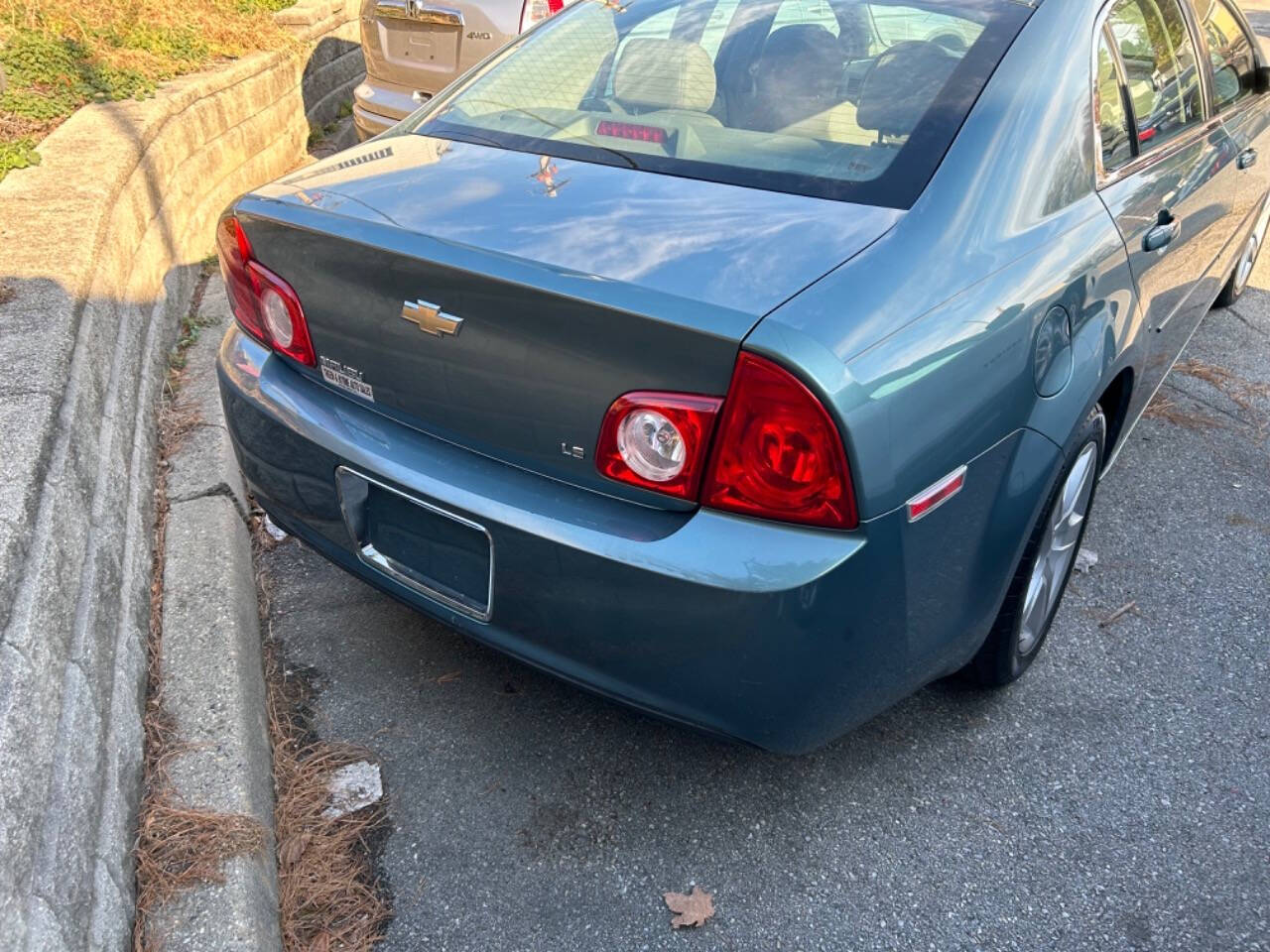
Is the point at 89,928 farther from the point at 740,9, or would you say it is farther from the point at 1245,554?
the point at 1245,554

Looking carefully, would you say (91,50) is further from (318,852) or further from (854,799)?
(854,799)

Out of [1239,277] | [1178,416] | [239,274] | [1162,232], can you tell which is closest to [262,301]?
[239,274]

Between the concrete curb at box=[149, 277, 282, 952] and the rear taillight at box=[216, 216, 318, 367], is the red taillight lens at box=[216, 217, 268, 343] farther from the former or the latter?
the concrete curb at box=[149, 277, 282, 952]

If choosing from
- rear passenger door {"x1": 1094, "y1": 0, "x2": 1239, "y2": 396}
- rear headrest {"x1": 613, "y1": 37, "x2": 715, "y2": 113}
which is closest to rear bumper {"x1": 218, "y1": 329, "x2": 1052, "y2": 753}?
rear passenger door {"x1": 1094, "y1": 0, "x2": 1239, "y2": 396}

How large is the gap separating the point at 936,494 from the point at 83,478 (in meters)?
1.96

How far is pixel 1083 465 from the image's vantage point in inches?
105

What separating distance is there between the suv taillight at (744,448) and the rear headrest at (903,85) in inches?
32.3

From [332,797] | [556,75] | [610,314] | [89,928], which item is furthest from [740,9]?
[89,928]

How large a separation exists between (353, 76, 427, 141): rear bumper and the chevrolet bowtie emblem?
3806 millimetres

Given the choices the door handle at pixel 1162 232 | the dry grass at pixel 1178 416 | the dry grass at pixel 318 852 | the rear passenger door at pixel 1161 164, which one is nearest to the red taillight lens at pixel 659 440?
the dry grass at pixel 318 852

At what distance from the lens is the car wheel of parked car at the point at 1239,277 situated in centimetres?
503

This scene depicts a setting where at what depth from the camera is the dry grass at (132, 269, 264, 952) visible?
1.97 m

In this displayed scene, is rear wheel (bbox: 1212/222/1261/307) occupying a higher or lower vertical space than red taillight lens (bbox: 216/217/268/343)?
lower

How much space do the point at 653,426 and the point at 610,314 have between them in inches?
7.9
